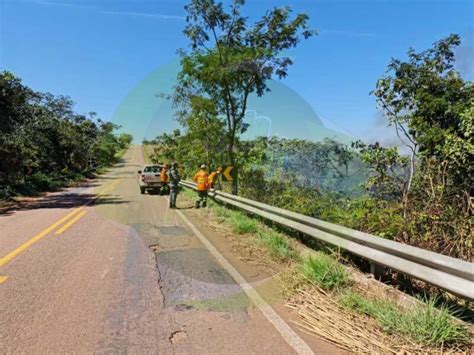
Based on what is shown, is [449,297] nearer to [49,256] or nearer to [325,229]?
[325,229]

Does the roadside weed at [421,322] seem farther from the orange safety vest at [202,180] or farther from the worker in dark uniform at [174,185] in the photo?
the worker in dark uniform at [174,185]

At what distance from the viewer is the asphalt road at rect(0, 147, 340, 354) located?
12.4 ft

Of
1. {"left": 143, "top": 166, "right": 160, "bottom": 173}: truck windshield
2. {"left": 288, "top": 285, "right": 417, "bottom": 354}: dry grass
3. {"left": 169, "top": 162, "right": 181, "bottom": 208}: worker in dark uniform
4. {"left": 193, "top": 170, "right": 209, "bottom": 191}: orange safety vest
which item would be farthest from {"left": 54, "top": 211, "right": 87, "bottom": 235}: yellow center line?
{"left": 143, "top": 166, "right": 160, "bottom": 173}: truck windshield

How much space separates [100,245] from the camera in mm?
8258

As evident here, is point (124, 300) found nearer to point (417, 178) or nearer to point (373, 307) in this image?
point (373, 307)

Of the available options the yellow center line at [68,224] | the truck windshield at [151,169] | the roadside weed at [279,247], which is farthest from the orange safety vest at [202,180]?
the truck windshield at [151,169]

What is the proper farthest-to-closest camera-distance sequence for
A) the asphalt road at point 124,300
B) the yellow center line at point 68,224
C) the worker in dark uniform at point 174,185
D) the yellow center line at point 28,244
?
the worker in dark uniform at point 174,185
the yellow center line at point 68,224
the yellow center line at point 28,244
the asphalt road at point 124,300

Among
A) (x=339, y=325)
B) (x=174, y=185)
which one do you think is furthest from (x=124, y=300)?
(x=174, y=185)

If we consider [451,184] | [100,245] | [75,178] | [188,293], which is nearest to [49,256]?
[100,245]

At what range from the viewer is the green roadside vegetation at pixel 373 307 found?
3.65 metres

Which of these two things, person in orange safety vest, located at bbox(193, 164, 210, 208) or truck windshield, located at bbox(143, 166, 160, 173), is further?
truck windshield, located at bbox(143, 166, 160, 173)

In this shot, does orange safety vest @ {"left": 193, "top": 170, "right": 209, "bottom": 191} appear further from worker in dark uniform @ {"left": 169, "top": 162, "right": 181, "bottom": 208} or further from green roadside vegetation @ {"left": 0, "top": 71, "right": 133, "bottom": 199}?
green roadside vegetation @ {"left": 0, "top": 71, "right": 133, "bottom": 199}

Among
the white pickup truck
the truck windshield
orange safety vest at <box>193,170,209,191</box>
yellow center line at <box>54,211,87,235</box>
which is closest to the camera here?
yellow center line at <box>54,211,87,235</box>

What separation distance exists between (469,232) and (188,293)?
15.1ft
